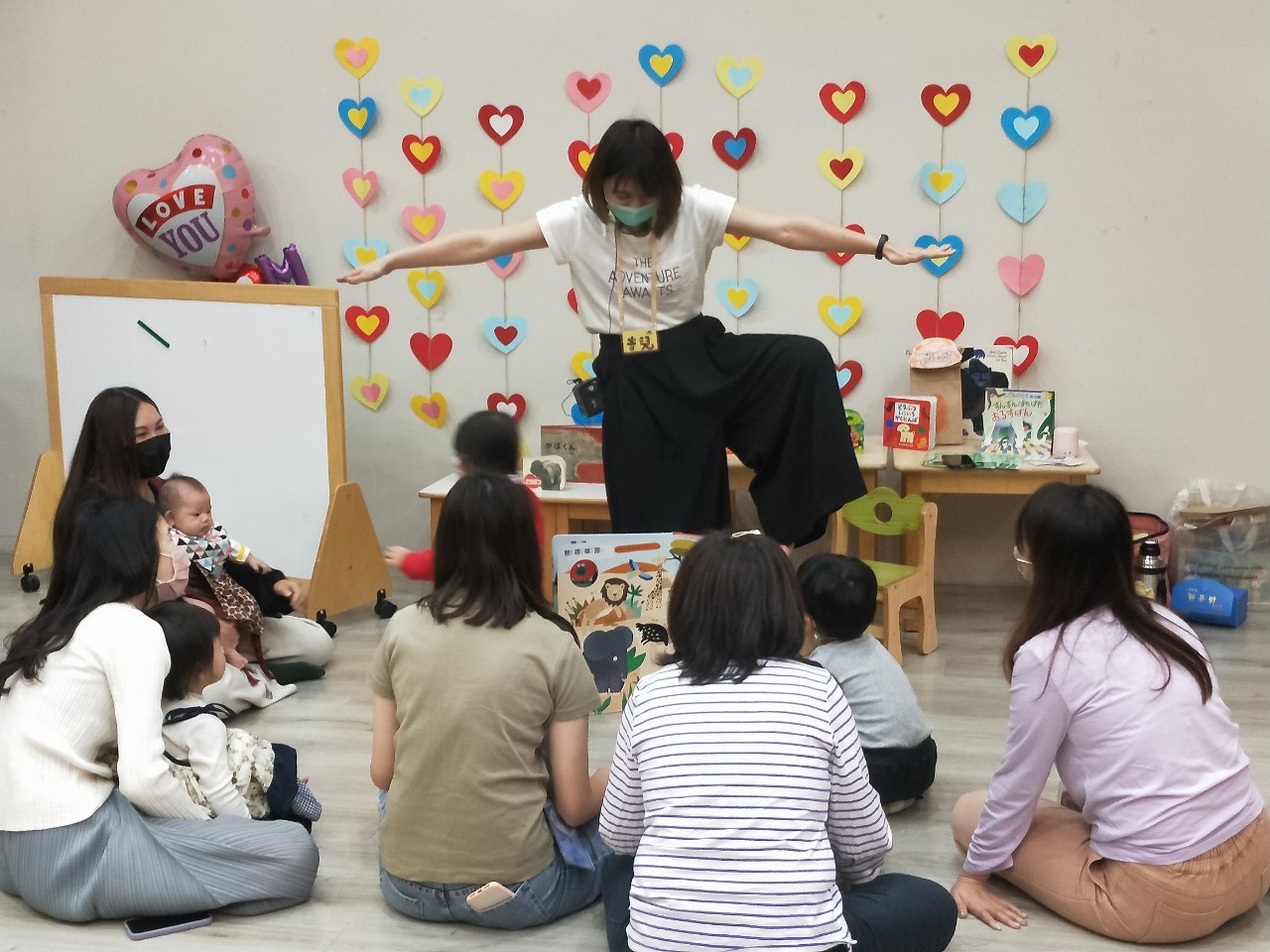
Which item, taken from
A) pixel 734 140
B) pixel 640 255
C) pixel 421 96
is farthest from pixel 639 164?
pixel 421 96

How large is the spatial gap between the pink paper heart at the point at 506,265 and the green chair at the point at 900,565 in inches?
57.7

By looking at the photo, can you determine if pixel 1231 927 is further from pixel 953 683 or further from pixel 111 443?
pixel 111 443

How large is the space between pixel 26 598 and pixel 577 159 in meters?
2.36

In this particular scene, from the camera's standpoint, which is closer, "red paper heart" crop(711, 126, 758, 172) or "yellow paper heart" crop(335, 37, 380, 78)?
"red paper heart" crop(711, 126, 758, 172)

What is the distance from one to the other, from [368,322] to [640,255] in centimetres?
192

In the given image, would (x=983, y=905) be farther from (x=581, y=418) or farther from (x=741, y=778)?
(x=581, y=418)

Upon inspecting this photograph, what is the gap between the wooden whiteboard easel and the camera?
4105 millimetres

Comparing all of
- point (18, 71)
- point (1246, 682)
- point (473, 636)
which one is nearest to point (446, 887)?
point (473, 636)

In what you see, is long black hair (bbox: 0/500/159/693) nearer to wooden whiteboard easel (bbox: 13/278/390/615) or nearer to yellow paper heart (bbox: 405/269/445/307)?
wooden whiteboard easel (bbox: 13/278/390/615)

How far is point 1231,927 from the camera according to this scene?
2.27 metres

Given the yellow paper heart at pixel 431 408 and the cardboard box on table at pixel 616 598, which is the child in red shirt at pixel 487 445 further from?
the yellow paper heart at pixel 431 408

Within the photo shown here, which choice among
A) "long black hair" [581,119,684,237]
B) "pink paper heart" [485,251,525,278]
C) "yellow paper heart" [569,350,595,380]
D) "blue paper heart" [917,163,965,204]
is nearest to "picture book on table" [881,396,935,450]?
"blue paper heart" [917,163,965,204]

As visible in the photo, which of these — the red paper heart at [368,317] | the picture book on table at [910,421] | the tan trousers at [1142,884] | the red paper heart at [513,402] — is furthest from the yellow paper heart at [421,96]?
the tan trousers at [1142,884]

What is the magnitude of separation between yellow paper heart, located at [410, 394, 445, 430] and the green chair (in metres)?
1.54
